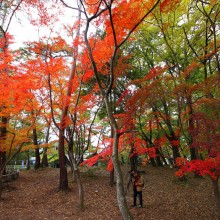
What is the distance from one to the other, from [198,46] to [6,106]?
37.0 feet

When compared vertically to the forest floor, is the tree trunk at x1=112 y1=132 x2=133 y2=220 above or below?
above

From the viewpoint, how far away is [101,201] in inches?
425

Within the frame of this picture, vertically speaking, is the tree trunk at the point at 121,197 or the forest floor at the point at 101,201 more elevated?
the tree trunk at the point at 121,197

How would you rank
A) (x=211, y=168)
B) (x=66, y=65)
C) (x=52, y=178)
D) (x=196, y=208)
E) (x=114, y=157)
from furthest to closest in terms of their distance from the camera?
(x=52, y=178), (x=66, y=65), (x=196, y=208), (x=211, y=168), (x=114, y=157)

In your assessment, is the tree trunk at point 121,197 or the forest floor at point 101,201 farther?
the forest floor at point 101,201

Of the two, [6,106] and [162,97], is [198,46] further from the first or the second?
[6,106]

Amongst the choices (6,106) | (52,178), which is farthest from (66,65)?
(52,178)

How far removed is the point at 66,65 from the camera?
12.3 meters

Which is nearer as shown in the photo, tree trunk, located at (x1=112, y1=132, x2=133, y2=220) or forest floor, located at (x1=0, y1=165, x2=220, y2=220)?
tree trunk, located at (x1=112, y1=132, x2=133, y2=220)

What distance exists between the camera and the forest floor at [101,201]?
8750 millimetres

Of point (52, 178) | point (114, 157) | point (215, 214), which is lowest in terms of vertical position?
point (215, 214)

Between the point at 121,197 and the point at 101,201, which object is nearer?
the point at 121,197

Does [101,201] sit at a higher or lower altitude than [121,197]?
lower

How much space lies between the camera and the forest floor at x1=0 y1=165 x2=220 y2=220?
8750mm
